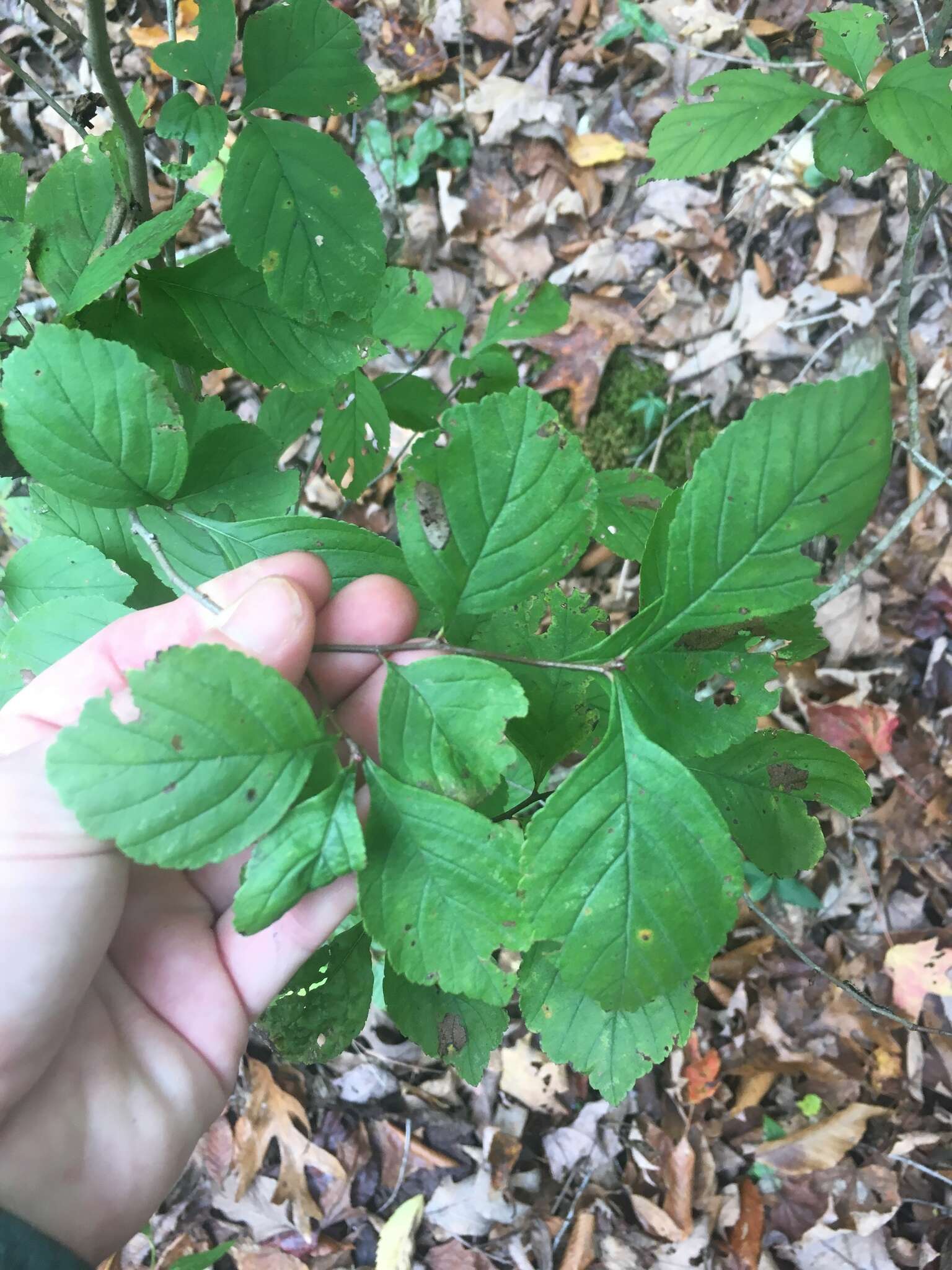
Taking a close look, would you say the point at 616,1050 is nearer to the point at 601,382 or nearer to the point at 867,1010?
the point at 867,1010

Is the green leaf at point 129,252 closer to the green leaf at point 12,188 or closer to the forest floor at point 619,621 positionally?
the green leaf at point 12,188

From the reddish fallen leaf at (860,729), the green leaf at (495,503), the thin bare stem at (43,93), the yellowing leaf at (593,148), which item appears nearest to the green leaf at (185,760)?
the green leaf at (495,503)

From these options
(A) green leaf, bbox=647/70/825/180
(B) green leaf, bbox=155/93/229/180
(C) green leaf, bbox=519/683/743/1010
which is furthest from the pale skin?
(A) green leaf, bbox=647/70/825/180

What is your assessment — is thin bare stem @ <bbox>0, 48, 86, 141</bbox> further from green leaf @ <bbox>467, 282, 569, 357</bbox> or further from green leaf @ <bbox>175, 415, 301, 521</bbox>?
green leaf @ <bbox>467, 282, 569, 357</bbox>

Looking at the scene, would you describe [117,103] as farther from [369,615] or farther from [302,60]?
[369,615]

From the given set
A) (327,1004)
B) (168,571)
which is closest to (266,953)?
(327,1004)

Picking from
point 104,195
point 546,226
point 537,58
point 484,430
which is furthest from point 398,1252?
point 537,58

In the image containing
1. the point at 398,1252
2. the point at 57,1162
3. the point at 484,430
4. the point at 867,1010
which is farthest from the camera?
the point at 867,1010
